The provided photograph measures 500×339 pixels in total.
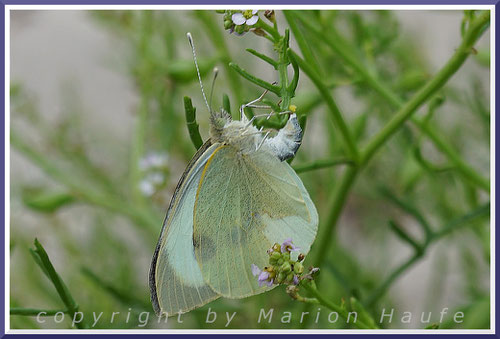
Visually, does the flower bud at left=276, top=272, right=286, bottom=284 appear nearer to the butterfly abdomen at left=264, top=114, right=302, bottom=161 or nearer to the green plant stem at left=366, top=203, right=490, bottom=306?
the butterfly abdomen at left=264, top=114, right=302, bottom=161

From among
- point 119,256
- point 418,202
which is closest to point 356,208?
point 418,202

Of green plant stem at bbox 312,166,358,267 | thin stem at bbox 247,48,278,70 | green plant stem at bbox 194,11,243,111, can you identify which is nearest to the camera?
thin stem at bbox 247,48,278,70

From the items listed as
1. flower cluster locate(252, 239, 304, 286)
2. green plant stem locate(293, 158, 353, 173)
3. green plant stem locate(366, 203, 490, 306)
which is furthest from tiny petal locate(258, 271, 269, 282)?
green plant stem locate(366, 203, 490, 306)

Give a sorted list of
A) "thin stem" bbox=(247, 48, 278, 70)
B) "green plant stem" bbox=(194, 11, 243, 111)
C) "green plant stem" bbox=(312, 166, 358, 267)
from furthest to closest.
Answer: "green plant stem" bbox=(194, 11, 243, 111) < "green plant stem" bbox=(312, 166, 358, 267) < "thin stem" bbox=(247, 48, 278, 70)

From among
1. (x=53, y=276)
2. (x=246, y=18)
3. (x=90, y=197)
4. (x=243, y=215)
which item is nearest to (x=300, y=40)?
(x=246, y=18)

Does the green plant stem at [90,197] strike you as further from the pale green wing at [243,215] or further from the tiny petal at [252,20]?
the tiny petal at [252,20]

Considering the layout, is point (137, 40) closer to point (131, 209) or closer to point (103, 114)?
point (131, 209)
